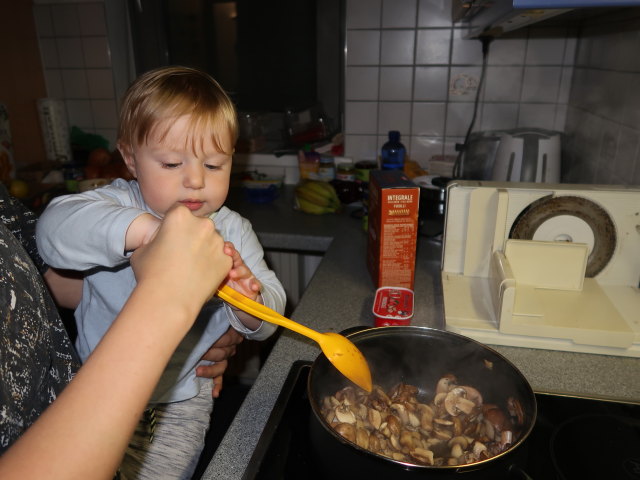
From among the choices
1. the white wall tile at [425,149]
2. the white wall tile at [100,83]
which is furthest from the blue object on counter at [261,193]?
the white wall tile at [100,83]

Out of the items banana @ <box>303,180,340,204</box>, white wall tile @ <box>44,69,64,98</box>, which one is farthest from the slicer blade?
white wall tile @ <box>44,69,64,98</box>

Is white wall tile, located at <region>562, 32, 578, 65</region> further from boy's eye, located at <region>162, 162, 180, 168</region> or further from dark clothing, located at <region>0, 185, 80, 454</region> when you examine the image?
dark clothing, located at <region>0, 185, 80, 454</region>

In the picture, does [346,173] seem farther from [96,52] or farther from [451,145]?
[96,52]

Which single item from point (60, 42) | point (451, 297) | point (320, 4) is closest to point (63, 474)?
point (451, 297)

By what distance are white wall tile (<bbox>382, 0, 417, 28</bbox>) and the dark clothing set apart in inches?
65.2

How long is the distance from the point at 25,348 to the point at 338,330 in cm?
59

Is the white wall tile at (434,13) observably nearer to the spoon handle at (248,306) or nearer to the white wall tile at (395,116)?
the white wall tile at (395,116)

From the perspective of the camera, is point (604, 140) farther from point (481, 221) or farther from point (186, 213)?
point (186, 213)

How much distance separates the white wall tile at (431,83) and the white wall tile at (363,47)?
0.59ft

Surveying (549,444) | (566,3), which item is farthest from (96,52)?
(549,444)

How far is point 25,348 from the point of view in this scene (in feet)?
1.87

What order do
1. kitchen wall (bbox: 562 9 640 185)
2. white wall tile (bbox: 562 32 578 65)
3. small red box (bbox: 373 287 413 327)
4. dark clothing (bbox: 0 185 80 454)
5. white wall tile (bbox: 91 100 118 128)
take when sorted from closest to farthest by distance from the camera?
dark clothing (bbox: 0 185 80 454)
small red box (bbox: 373 287 413 327)
kitchen wall (bbox: 562 9 640 185)
white wall tile (bbox: 562 32 578 65)
white wall tile (bbox: 91 100 118 128)

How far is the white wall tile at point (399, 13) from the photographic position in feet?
6.22

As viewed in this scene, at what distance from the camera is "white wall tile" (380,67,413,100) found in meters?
1.98
